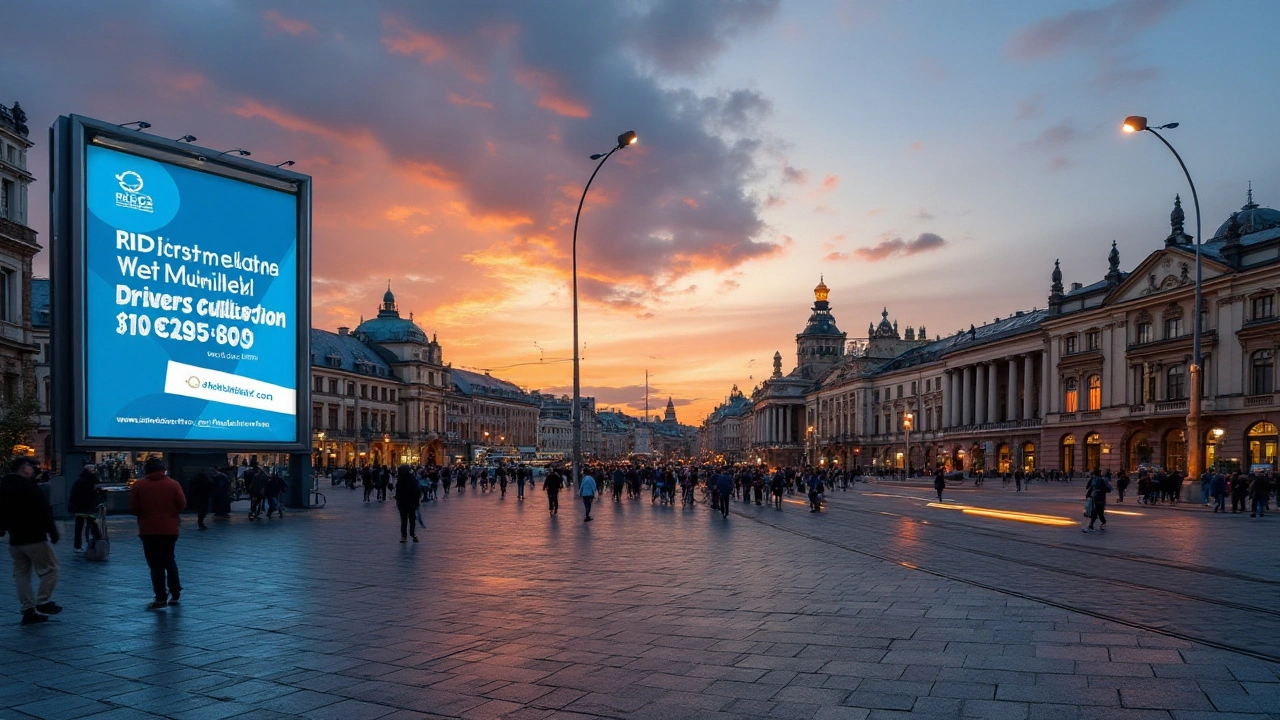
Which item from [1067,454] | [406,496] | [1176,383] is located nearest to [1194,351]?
[406,496]

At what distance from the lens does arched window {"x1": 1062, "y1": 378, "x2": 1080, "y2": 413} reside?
243ft

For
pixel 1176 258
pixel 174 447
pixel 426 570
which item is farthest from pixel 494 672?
pixel 1176 258

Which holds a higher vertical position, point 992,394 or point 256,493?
point 992,394

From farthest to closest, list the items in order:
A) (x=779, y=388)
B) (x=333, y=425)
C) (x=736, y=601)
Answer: (x=779, y=388) < (x=333, y=425) < (x=736, y=601)

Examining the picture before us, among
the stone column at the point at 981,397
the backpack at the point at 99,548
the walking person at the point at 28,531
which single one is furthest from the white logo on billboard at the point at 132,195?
the stone column at the point at 981,397

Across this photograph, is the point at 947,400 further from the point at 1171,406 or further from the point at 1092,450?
the point at 1171,406

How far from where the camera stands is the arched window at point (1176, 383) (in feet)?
202

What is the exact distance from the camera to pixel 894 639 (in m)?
9.12

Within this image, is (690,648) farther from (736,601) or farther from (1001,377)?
(1001,377)

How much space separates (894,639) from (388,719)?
5030 mm

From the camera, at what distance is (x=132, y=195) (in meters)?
24.3

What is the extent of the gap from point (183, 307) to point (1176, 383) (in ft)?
201

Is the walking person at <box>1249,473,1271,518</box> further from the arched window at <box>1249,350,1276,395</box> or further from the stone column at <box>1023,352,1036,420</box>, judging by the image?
the stone column at <box>1023,352,1036,420</box>

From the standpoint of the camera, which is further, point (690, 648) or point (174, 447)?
point (174, 447)
